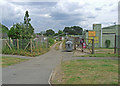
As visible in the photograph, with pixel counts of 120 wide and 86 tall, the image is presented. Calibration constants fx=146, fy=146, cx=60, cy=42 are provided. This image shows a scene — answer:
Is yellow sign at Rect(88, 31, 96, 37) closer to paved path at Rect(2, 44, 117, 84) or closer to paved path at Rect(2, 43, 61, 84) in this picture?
paved path at Rect(2, 44, 117, 84)

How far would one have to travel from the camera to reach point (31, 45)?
17.6 m

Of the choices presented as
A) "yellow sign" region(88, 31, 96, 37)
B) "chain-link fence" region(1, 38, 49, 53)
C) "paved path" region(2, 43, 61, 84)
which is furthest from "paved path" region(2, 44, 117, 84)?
"yellow sign" region(88, 31, 96, 37)

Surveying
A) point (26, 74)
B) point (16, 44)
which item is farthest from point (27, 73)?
point (16, 44)

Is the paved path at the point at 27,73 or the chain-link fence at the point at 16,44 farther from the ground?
the chain-link fence at the point at 16,44

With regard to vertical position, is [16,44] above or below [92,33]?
below

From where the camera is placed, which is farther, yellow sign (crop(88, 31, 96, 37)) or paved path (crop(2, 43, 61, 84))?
yellow sign (crop(88, 31, 96, 37))

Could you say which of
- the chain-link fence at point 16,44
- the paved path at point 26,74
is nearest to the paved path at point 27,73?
the paved path at point 26,74

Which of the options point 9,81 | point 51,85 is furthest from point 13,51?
point 51,85

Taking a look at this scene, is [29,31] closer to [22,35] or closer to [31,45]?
[22,35]

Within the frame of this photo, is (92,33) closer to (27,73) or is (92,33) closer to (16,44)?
(16,44)

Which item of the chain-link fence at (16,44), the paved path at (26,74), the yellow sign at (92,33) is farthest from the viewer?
the yellow sign at (92,33)

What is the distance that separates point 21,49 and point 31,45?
4.23 ft

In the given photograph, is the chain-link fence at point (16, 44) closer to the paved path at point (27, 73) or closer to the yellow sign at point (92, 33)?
the paved path at point (27, 73)

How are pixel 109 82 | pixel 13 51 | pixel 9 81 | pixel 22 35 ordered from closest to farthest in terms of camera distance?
1. pixel 109 82
2. pixel 9 81
3. pixel 13 51
4. pixel 22 35
